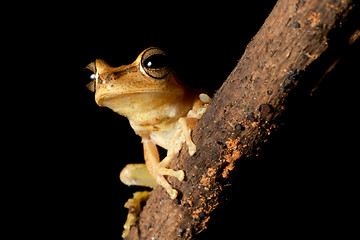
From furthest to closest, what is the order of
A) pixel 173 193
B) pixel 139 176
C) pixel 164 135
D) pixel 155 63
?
pixel 139 176 < pixel 164 135 < pixel 155 63 < pixel 173 193

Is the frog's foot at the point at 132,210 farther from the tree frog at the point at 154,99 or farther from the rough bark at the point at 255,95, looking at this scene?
the rough bark at the point at 255,95

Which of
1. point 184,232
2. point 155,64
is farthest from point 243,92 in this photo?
point 184,232

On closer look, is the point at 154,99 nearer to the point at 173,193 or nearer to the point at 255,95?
the point at 173,193

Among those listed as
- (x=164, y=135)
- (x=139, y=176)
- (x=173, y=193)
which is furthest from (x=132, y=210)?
(x=173, y=193)

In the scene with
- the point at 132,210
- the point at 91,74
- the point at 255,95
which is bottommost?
the point at 132,210

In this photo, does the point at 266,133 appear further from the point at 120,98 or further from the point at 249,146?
the point at 120,98

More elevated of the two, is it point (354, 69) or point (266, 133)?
point (354, 69)

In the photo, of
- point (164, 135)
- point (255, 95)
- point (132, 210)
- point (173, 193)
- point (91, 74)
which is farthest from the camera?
point (132, 210)

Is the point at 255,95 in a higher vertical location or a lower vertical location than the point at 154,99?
lower
